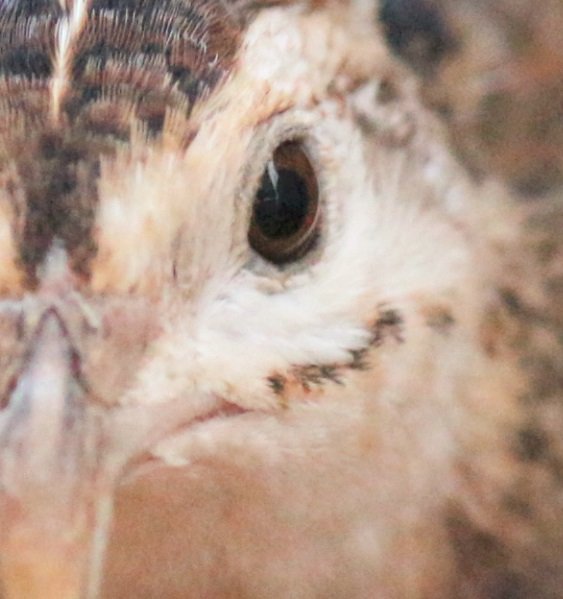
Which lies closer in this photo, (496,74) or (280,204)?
(280,204)

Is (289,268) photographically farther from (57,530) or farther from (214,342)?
(57,530)

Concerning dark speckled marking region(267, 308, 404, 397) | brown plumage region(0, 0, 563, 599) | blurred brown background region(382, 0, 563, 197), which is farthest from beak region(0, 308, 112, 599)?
blurred brown background region(382, 0, 563, 197)

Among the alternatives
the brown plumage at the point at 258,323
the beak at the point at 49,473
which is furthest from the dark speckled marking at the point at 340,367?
the beak at the point at 49,473

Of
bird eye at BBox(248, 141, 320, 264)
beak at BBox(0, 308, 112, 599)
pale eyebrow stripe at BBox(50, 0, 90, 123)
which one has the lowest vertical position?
beak at BBox(0, 308, 112, 599)

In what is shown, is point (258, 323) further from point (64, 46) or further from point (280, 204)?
point (64, 46)

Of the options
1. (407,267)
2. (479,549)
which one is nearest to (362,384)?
(407,267)

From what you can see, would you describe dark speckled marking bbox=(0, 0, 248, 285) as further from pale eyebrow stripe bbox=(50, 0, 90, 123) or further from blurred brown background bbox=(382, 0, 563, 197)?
blurred brown background bbox=(382, 0, 563, 197)

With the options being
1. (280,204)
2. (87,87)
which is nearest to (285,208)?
(280,204)
